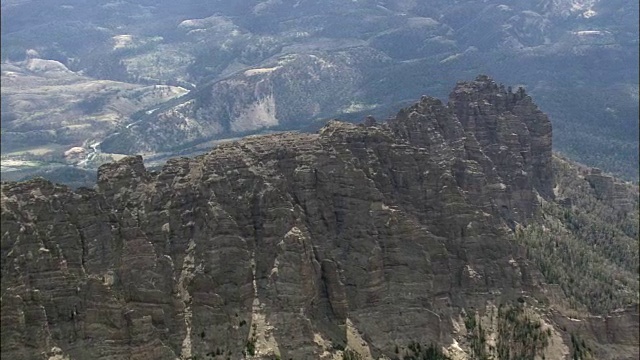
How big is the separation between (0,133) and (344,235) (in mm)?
66298

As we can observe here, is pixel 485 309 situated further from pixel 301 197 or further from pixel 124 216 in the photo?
pixel 124 216

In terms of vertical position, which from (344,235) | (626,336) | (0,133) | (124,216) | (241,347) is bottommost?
(626,336)

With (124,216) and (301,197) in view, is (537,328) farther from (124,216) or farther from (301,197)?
(124,216)

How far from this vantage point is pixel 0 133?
144000 mm

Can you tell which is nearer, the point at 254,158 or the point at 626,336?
the point at 254,158

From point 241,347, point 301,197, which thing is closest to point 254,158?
point 301,197

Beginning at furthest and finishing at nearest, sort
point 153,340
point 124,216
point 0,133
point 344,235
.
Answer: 1. point 0,133
2. point 344,235
3. point 124,216
4. point 153,340

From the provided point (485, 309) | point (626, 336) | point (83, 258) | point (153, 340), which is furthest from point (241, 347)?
point (626, 336)

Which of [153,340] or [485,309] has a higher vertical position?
[153,340]

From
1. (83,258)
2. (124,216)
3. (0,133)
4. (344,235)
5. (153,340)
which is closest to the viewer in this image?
(153,340)

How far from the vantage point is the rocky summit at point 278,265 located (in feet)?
330

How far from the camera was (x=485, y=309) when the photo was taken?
468 feet

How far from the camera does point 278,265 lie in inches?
4776

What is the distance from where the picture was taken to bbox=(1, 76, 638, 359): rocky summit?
Answer: 100 metres
